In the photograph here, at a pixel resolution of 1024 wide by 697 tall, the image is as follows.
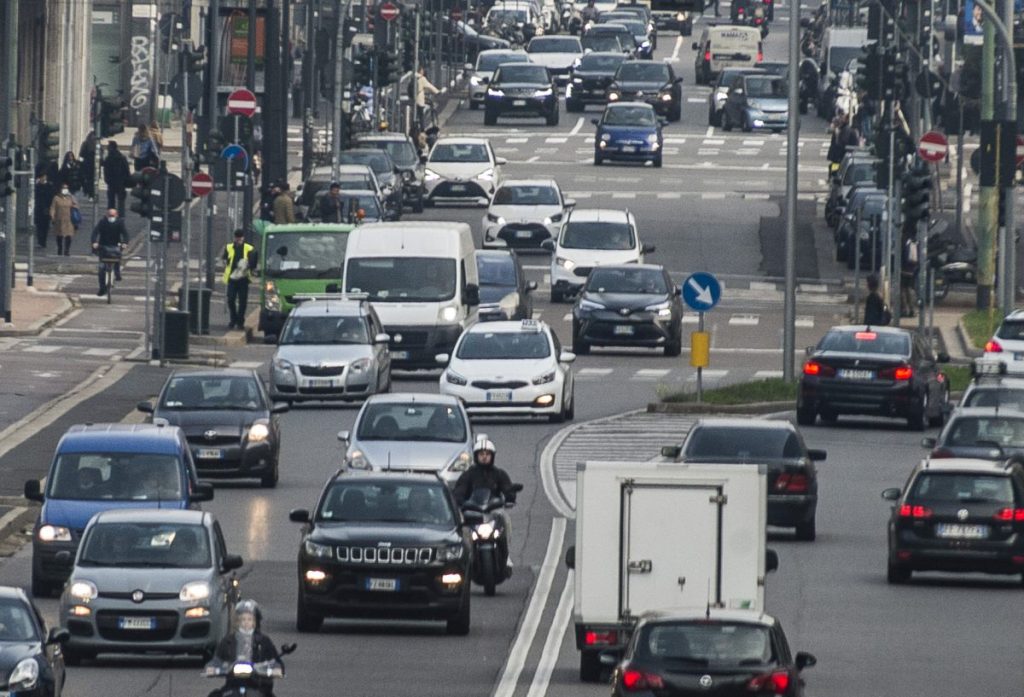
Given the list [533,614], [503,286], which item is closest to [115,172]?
[503,286]

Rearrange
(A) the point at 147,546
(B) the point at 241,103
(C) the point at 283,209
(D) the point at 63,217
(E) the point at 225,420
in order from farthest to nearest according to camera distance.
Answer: (D) the point at 63,217
(C) the point at 283,209
(B) the point at 241,103
(E) the point at 225,420
(A) the point at 147,546

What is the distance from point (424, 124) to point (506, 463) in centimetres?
5590

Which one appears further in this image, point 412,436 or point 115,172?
point 115,172

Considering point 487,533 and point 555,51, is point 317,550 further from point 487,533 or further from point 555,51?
point 555,51

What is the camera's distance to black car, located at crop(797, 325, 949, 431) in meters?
41.5

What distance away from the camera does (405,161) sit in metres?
74.3

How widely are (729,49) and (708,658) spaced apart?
88834 millimetres

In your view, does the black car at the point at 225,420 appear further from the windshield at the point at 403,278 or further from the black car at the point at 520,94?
the black car at the point at 520,94

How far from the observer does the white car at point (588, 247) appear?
56906mm

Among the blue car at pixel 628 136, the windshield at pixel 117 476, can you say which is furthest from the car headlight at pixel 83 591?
the blue car at pixel 628 136

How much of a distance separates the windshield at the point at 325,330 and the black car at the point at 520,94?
159ft

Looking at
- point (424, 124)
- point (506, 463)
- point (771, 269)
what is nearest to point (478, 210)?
point (771, 269)

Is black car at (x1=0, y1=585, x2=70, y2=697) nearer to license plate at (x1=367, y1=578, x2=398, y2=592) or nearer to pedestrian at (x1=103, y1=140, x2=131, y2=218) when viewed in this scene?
license plate at (x1=367, y1=578, x2=398, y2=592)

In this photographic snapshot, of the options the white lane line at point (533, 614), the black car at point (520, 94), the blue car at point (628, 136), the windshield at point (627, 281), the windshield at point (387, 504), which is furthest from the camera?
the black car at point (520, 94)
